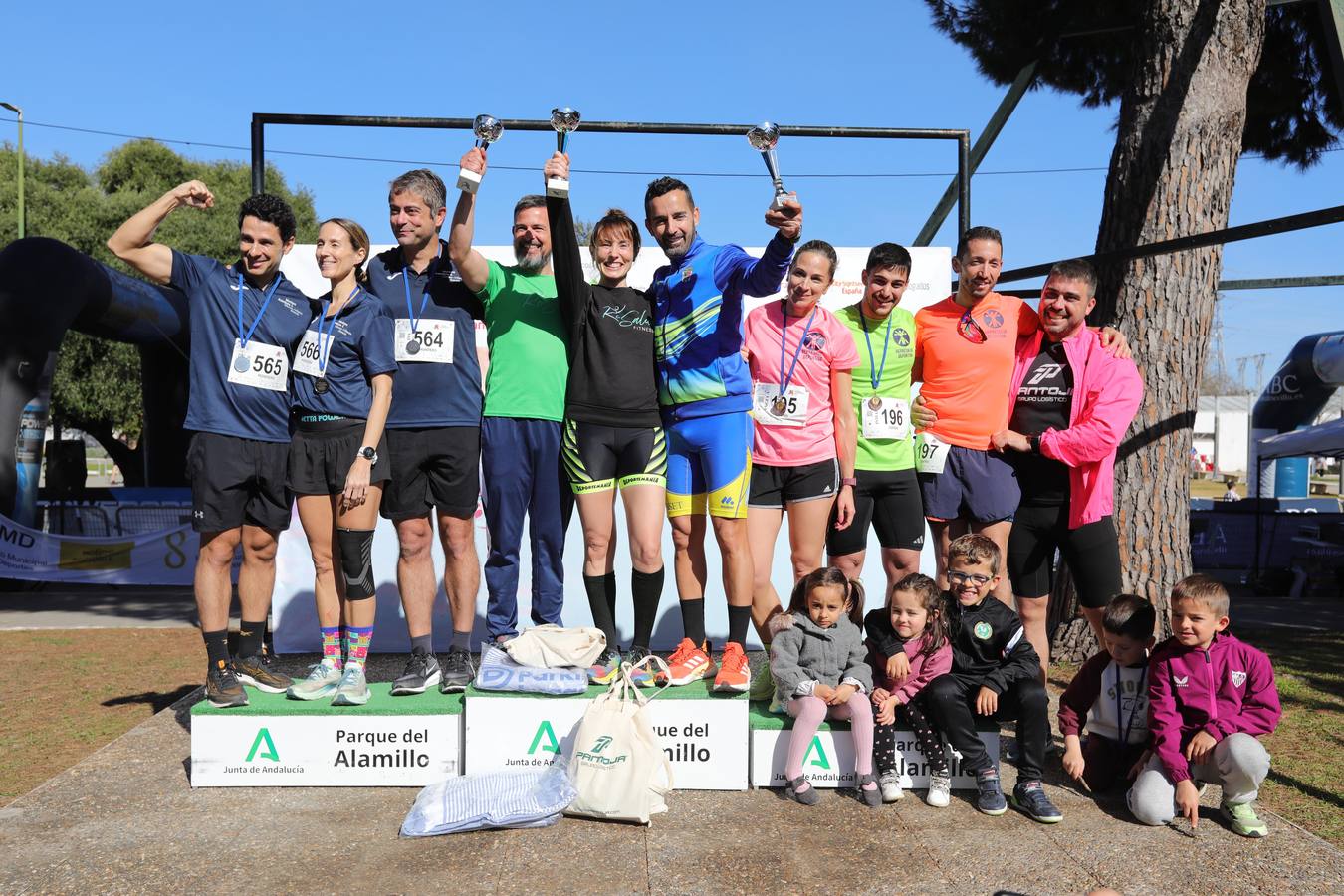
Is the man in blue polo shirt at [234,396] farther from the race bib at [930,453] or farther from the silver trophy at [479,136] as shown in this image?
the race bib at [930,453]

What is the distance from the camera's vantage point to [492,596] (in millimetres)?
3822

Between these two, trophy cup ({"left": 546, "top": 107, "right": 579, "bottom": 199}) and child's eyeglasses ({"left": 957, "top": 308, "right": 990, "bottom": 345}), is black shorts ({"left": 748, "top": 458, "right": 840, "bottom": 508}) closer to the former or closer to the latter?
child's eyeglasses ({"left": 957, "top": 308, "right": 990, "bottom": 345})

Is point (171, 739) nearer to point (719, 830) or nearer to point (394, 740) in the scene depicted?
point (394, 740)

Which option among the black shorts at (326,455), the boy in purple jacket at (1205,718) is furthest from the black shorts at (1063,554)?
the black shorts at (326,455)

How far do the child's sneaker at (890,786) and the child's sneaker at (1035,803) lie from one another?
1.30 feet

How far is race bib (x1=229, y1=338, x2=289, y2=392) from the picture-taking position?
3484 mm

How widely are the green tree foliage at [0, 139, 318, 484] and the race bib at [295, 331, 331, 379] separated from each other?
17047 mm

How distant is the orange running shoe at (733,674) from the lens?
11.3ft

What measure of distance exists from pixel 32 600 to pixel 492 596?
8.28m

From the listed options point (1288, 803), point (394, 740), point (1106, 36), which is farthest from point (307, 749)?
point (1106, 36)

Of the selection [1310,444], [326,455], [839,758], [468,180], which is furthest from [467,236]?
[1310,444]

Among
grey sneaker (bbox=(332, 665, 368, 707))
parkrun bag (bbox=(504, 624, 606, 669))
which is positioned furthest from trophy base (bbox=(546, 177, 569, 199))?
grey sneaker (bbox=(332, 665, 368, 707))

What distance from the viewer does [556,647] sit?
11.7 ft

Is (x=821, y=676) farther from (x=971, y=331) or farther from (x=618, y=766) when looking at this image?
(x=971, y=331)
